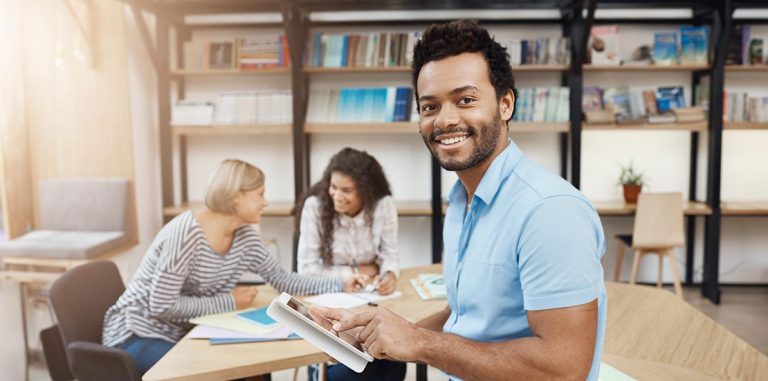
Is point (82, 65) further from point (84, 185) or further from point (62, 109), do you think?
point (84, 185)

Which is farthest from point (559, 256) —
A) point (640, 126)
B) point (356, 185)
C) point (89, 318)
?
point (640, 126)

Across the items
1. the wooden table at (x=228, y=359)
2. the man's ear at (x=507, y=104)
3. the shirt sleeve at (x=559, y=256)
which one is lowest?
the wooden table at (x=228, y=359)

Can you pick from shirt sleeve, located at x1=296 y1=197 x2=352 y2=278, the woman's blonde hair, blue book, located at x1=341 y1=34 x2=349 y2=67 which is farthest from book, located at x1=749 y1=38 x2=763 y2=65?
the woman's blonde hair

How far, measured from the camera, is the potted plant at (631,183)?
184 inches

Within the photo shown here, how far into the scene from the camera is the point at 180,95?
505 cm

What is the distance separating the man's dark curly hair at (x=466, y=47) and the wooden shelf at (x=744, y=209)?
4072 mm

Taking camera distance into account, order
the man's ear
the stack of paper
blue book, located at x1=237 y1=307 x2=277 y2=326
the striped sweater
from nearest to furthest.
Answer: the man's ear, the stack of paper, blue book, located at x1=237 y1=307 x2=277 y2=326, the striped sweater

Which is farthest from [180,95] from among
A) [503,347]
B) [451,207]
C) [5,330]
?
[503,347]

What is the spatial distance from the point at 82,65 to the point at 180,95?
0.90 m

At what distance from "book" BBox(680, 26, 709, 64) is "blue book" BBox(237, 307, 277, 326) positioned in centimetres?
395

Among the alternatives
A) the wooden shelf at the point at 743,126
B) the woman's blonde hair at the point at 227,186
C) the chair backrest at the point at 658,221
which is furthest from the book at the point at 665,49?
the woman's blonde hair at the point at 227,186

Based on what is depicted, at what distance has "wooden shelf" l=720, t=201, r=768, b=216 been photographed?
4475mm

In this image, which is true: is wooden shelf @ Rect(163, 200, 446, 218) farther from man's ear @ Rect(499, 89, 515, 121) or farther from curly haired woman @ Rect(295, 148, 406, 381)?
man's ear @ Rect(499, 89, 515, 121)

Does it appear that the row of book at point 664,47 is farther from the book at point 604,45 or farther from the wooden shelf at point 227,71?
the wooden shelf at point 227,71
